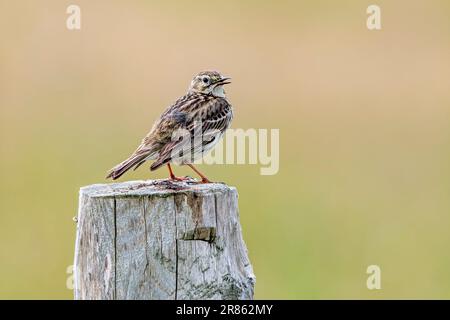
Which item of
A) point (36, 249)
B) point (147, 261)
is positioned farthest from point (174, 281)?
point (36, 249)

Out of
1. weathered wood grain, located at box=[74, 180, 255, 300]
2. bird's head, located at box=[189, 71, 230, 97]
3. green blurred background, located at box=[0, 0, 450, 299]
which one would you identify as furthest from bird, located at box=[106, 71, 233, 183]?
green blurred background, located at box=[0, 0, 450, 299]

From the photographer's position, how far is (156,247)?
683cm

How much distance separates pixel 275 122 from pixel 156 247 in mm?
13390

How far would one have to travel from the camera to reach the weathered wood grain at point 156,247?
6816 millimetres

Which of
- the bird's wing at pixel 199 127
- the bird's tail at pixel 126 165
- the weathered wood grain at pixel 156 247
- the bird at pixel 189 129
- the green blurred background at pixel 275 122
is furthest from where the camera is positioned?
the green blurred background at pixel 275 122

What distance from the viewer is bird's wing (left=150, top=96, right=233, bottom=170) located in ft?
29.9

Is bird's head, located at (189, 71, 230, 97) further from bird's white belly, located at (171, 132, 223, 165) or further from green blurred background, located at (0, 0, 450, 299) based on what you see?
green blurred background, located at (0, 0, 450, 299)

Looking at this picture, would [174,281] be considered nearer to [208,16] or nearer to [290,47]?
[290,47]

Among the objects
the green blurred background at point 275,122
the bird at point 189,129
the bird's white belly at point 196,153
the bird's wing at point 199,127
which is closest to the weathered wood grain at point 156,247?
the bird at point 189,129

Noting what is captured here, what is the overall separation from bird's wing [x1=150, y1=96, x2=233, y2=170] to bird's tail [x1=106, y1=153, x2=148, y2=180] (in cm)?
16

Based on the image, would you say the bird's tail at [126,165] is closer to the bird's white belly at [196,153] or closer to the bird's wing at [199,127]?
the bird's wing at [199,127]

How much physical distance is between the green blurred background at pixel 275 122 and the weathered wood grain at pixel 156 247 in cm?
802

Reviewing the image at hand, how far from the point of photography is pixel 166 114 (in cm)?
968

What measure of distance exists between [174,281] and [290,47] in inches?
671
